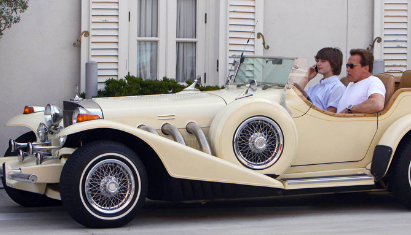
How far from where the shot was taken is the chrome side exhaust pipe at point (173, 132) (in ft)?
16.4

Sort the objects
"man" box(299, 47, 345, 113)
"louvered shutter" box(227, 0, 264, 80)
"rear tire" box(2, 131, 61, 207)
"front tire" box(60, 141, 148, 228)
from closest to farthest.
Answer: "front tire" box(60, 141, 148, 228), "rear tire" box(2, 131, 61, 207), "man" box(299, 47, 345, 113), "louvered shutter" box(227, 0, 264, 80)

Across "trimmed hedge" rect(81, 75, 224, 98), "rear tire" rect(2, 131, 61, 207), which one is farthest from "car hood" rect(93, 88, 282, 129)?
"trimmed hedge" rect(81, 75, 224, 98)

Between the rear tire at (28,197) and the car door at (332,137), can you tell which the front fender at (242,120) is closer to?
the car door at (332,137)

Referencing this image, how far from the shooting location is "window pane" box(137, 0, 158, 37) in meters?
8.87

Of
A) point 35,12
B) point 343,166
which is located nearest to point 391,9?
Result: point 343,166

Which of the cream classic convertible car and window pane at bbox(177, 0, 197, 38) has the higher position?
window pane at bbox(177, 0, 197, 38)

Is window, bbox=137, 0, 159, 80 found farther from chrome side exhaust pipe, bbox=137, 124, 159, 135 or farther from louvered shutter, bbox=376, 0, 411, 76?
chrome side exhaust pipe, bbox=137, 124, 159, 135

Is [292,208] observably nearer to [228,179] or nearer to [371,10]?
[228,179]

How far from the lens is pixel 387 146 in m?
5.28

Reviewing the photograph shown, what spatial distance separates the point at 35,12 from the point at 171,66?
6.88ft

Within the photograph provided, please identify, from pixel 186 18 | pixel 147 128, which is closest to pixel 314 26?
pixel 186 18

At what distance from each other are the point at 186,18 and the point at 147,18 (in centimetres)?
60

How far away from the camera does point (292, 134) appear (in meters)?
5.07

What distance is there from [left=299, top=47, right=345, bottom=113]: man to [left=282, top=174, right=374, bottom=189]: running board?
81 cm
